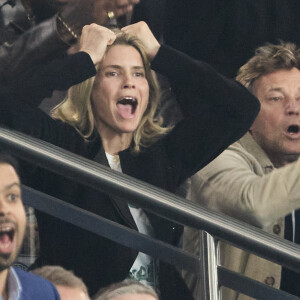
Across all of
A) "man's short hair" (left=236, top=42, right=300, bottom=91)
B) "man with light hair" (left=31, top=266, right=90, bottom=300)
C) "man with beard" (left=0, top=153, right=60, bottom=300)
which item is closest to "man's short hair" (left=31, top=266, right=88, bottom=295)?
"man with light hair" (left=31, top=266, right=90, bottom=300)

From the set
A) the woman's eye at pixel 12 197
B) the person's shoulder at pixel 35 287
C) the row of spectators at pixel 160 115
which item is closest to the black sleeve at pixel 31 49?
the row of spectators at pixel 160 115

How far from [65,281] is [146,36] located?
0.94 m

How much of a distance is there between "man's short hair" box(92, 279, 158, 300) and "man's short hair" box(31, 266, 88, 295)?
9 centimetres

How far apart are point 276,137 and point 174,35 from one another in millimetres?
554

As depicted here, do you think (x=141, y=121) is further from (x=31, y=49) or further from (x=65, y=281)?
(x=65, y=281)

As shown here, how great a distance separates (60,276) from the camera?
10.2ft

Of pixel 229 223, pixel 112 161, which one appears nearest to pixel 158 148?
pixel 112 161

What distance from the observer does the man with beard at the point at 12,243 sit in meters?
2.75

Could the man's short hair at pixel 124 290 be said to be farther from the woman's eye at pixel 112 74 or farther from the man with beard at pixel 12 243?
the woman's eye at pixel 112 74

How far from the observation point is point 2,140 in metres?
2.59

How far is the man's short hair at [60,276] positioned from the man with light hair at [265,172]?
50 cm

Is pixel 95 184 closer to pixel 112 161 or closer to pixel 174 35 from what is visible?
pixel 112 161

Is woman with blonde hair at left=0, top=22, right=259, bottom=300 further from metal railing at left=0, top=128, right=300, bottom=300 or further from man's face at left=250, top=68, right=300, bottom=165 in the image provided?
metal railing at left=0, top=128, right=300, bottom=300

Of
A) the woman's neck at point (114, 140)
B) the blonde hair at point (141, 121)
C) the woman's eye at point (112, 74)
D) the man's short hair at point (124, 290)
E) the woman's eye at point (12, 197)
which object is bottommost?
the man's short hair at point (124, 290)
